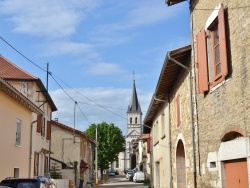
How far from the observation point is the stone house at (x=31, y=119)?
2125cm

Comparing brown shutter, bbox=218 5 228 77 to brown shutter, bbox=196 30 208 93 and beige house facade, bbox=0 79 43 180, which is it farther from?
beige house facade, bbox=0 79 43 180

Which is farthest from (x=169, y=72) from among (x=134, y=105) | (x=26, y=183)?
(x=134, y=105)

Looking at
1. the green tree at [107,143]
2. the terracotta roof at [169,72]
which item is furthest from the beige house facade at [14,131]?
the green tree at [107,143]

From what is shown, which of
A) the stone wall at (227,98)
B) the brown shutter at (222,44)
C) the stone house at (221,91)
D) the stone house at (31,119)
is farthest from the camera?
the stone house at (31,119)

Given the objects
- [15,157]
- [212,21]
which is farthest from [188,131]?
[15,157]

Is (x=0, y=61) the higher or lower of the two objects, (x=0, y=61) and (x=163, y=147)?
the higher

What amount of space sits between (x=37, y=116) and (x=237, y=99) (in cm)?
1862

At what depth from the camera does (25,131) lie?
2230cm

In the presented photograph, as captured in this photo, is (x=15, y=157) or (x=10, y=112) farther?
(x=15, y=157)

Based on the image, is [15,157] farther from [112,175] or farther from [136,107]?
[136,107]

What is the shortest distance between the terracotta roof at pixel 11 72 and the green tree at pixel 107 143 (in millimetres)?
50716

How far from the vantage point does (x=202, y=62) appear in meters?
11.5

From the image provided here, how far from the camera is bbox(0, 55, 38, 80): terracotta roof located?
24.6 metres

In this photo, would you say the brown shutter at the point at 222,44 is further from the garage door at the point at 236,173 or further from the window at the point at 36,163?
the window at the point at 36,163
